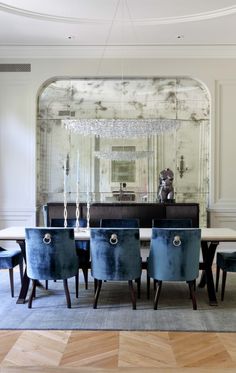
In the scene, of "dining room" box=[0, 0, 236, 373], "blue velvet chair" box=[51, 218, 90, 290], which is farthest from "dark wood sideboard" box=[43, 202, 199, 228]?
"blue velvet chair" box=[51, 218, 90, 290]

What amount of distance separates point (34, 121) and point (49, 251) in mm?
3733

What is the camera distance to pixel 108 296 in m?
4.46

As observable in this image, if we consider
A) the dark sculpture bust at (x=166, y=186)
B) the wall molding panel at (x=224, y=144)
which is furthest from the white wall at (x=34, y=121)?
the dark sculpture bust at (x=166, y=186)

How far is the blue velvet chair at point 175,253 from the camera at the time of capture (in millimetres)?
3887

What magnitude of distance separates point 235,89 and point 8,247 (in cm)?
498

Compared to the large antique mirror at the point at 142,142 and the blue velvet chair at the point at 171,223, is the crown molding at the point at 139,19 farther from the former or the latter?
the blue velvet chair at the point at 171,223

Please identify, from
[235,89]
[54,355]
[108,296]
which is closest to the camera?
[54,355]

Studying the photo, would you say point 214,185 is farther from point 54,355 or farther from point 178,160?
point 54,355

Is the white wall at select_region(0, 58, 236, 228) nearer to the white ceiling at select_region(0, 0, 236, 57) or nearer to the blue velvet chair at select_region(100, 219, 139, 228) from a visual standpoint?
the white ceiling at select_region(0, 0, 236, 57)

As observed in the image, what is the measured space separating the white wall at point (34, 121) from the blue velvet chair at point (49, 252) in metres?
3.17

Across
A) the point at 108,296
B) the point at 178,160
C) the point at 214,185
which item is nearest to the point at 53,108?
the point at 178,160

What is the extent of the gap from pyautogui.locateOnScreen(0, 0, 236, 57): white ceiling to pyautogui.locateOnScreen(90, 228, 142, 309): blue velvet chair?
10.6 ft

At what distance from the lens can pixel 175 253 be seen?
390cm

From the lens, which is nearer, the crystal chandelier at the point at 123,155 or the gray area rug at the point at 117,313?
the gray area rug at the point at 117,313
